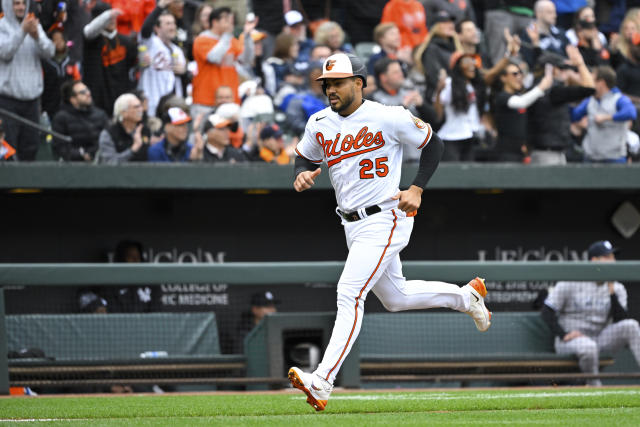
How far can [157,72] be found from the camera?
1034 cm

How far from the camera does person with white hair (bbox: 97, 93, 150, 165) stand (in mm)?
9625

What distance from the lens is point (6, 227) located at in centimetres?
1020

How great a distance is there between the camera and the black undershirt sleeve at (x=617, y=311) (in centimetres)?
867

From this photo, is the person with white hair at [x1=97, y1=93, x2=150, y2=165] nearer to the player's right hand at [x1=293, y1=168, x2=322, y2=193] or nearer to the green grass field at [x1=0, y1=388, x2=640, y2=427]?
the green grass field at [x1=0, y1=388, x2=640, y2=427]

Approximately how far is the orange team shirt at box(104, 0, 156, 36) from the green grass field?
4409mm

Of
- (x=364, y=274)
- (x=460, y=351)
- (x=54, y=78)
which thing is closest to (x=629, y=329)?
(x=460, y=351)

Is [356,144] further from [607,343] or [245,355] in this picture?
[607,343]

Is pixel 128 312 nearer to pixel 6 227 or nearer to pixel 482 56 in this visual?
pixel 6 227

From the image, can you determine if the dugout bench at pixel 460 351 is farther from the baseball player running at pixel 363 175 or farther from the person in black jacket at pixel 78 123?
the person in black jacket at pixel 78 123

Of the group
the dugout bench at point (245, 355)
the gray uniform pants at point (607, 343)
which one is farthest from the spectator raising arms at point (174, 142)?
the gray uniform pants at point (607, 343)

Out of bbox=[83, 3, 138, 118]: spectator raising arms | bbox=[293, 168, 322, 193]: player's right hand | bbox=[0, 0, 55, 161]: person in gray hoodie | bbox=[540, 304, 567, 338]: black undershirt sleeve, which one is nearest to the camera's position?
bbox=[293, 168, 322, 193]: player's right hand

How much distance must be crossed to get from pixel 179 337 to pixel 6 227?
2.60 meters

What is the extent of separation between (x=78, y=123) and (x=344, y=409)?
4.76 m

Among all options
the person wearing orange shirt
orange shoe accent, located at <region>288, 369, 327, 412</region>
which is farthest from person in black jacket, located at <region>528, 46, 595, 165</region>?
orange shoe accent, located at <region>288, 369, 327, 412</region>
